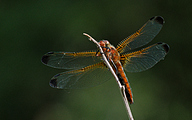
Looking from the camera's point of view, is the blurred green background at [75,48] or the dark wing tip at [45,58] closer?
the dark wing tip at [45,58]

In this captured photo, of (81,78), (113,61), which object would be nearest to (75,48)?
(81,78)

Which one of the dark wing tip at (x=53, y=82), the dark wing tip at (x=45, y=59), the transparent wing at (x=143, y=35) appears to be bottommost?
the dark wing tip at (x=53, y=82)

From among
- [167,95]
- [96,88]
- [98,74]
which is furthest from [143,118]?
[98,74]

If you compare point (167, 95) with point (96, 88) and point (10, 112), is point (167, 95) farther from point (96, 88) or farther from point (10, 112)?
point (10, 112)

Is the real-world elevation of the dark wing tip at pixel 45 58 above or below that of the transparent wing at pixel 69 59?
above

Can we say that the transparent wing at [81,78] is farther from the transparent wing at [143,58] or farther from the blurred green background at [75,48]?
the blurred green background at [75,48]

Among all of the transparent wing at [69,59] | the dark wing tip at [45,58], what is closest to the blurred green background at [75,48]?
the transparent wing at [69,59]
